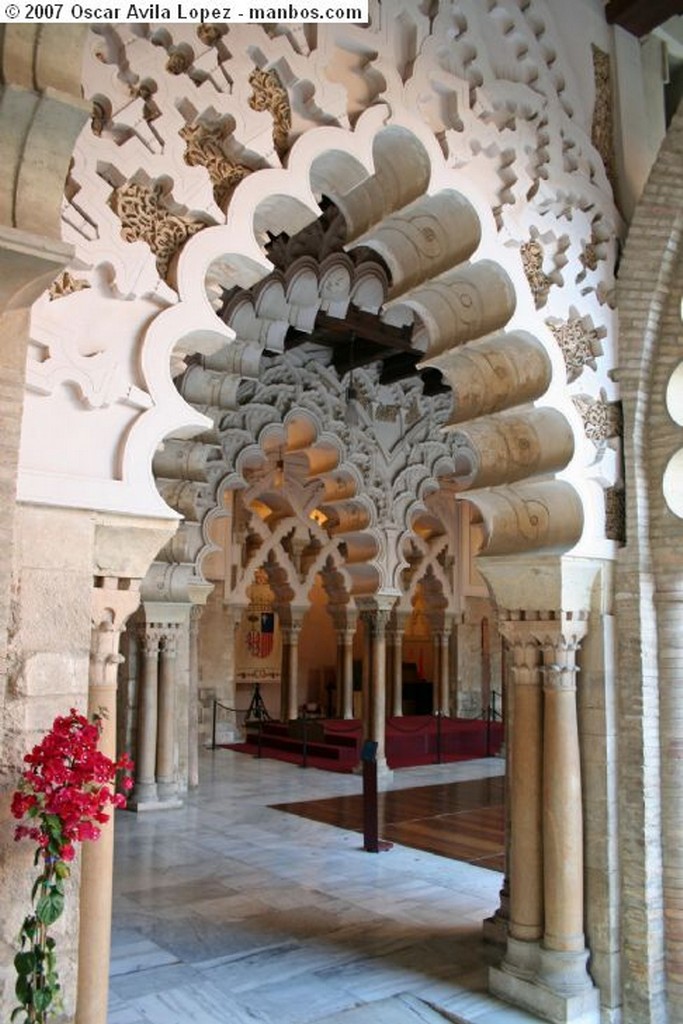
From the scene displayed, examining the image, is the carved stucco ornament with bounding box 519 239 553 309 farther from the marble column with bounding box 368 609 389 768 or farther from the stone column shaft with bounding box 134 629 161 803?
the marble column with bounding box 368 609 389 768

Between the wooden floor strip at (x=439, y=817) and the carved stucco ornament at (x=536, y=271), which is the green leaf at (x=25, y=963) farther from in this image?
the wooden floor strip at (x=439, y=817)

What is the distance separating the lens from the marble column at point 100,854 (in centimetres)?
302

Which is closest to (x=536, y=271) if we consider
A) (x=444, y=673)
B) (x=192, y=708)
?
(x=192, y=708)

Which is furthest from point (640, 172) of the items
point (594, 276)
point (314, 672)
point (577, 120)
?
point (314, 672)

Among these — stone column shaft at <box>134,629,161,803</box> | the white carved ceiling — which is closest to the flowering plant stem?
the white carved ceiling

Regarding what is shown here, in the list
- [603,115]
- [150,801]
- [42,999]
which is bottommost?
[150,801]

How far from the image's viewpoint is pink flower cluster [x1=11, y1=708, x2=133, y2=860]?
2561 mm

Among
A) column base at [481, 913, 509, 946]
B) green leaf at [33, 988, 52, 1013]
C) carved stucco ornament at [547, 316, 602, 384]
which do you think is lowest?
column base at [481, 913, 509, 946]

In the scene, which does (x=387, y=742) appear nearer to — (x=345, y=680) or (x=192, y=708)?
(x=345, y=680)

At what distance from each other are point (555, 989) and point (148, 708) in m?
5.99

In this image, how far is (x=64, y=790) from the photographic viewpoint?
8.46ft

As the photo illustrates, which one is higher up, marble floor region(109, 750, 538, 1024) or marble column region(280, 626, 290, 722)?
marble column region(280, 626, 290, 722)

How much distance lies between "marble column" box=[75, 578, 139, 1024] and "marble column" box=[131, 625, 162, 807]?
20.3 feet

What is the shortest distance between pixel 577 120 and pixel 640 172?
0.52 meters
